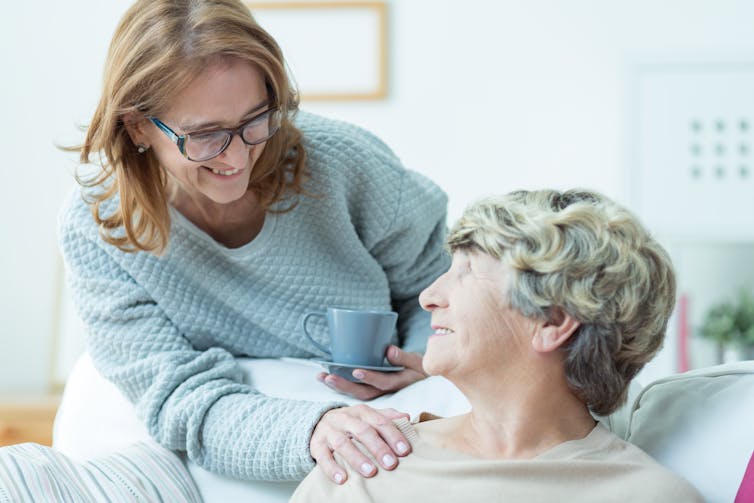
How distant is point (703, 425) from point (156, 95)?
101cm

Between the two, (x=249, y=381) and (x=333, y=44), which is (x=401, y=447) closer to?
(x=249, y=381)

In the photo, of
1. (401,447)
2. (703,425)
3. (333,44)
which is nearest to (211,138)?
(401,447)

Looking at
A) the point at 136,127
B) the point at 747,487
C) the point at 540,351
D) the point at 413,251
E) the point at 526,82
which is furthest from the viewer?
the point at 526,82

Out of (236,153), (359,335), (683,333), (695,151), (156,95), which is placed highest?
(156,95)

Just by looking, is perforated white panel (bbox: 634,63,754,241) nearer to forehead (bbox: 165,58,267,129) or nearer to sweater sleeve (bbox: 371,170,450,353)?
sweater sleeve (bbox: 371,170,450,353)

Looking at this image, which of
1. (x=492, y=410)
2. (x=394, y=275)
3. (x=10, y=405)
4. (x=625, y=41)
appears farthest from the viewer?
(x=625, y=41)

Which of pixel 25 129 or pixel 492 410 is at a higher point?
pixel 25 129

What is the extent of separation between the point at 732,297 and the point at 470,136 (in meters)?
1.20

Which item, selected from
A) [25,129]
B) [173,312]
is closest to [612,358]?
[173,312]

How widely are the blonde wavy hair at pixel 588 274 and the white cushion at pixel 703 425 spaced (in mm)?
116

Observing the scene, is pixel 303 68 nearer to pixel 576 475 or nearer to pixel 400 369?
pixel 400 369

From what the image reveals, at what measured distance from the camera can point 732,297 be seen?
367 cm

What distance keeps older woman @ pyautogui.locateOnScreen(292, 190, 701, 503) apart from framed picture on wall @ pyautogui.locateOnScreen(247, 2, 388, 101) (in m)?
2.47

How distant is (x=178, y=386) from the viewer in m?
1.72
